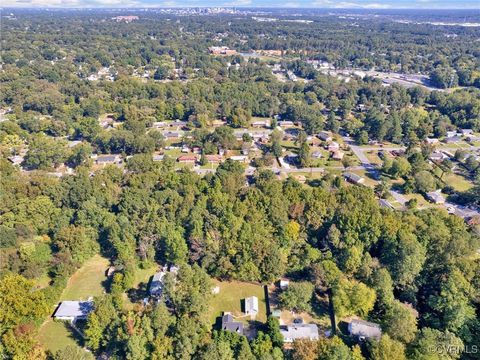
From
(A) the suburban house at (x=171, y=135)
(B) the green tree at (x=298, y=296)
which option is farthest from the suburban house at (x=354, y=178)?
(A) the suburban house at (x=171, y=135)

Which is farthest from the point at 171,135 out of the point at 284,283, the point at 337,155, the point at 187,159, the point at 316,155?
the point at 284,283

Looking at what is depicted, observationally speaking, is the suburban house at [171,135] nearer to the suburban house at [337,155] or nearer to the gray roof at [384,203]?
the suburban house at [337,155]

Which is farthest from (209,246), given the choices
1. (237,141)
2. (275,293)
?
(237,141)

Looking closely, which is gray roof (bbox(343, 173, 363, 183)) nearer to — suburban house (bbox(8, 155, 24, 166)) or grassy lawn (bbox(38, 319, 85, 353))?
grassy lawn (bbox(38, 319, 85, 353))

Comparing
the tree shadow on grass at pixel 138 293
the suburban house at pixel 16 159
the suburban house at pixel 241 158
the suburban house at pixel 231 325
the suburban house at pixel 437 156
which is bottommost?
the tree shadow on grass at pixel 138 293

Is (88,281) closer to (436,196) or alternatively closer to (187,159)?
(187,159)

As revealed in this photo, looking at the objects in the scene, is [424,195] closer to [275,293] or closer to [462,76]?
[275,293]
